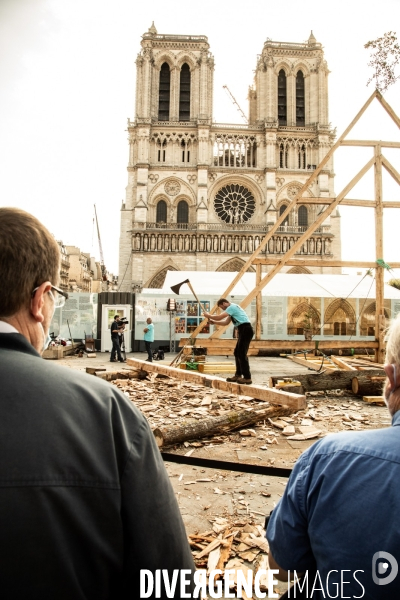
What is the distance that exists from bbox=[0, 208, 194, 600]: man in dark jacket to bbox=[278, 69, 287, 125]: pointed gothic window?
45.2m

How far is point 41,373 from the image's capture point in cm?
92

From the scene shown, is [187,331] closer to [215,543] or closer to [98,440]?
[215,543]

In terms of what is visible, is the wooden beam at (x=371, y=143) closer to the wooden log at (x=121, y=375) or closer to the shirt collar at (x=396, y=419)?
the wooden log at (x=121, y=375)

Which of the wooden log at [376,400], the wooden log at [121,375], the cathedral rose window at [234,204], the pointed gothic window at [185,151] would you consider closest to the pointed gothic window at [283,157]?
the cathedral rose window at [234,204]

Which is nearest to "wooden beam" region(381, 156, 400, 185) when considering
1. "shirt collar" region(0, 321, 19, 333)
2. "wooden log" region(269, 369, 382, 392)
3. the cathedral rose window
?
"wooden log" region(269, 369, 382, 392)

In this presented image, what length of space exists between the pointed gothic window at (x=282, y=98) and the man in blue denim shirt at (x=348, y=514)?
4496 cm

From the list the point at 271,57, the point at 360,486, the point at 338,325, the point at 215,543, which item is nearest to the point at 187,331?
the point at 338,325

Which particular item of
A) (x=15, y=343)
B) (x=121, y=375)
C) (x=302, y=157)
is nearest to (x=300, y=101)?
(x=302, y=157)

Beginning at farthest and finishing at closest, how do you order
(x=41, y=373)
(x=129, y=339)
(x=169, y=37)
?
(x=169, y=37)
(x=129, y=339)
(x=41, y=373)

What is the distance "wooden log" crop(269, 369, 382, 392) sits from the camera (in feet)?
25.5

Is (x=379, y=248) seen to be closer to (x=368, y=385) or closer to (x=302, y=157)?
(x=368, y=385)

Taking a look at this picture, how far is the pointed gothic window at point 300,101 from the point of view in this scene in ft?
133

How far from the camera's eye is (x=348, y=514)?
3.79ft

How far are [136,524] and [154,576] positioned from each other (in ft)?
0.54
